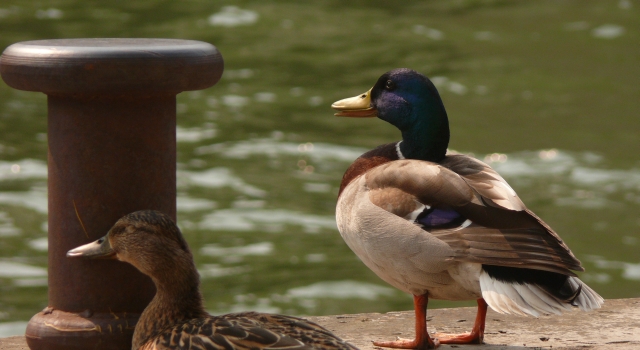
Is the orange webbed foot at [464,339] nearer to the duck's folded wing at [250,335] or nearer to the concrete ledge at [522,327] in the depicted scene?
the concrete ledge at [522,327]

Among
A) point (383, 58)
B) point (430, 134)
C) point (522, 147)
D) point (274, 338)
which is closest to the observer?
point (274, 338)

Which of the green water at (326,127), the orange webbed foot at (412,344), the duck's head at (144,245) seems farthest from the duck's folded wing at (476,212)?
the green water at (326,127)

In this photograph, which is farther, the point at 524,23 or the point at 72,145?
the point at 524,23

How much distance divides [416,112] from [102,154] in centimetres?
156

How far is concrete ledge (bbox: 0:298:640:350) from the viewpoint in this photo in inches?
196

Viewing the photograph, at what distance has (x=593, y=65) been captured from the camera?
17047 mm

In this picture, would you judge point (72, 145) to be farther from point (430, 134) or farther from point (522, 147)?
point (522, 147)

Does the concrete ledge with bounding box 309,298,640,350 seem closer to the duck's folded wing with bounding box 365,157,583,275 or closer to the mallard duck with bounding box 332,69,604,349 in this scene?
the mallard duck with bounding box 332,69,604,349

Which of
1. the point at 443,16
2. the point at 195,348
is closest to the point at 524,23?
the point at 443,16

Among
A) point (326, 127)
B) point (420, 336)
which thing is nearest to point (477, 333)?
point (420, 336)

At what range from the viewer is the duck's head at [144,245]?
4.40 meters

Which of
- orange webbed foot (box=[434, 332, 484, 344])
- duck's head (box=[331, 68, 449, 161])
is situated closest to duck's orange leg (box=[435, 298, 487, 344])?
orange webbed foot (box=[434, 332, 484, 344])

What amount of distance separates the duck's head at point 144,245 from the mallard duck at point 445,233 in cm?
90

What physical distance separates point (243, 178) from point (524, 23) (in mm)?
7981
